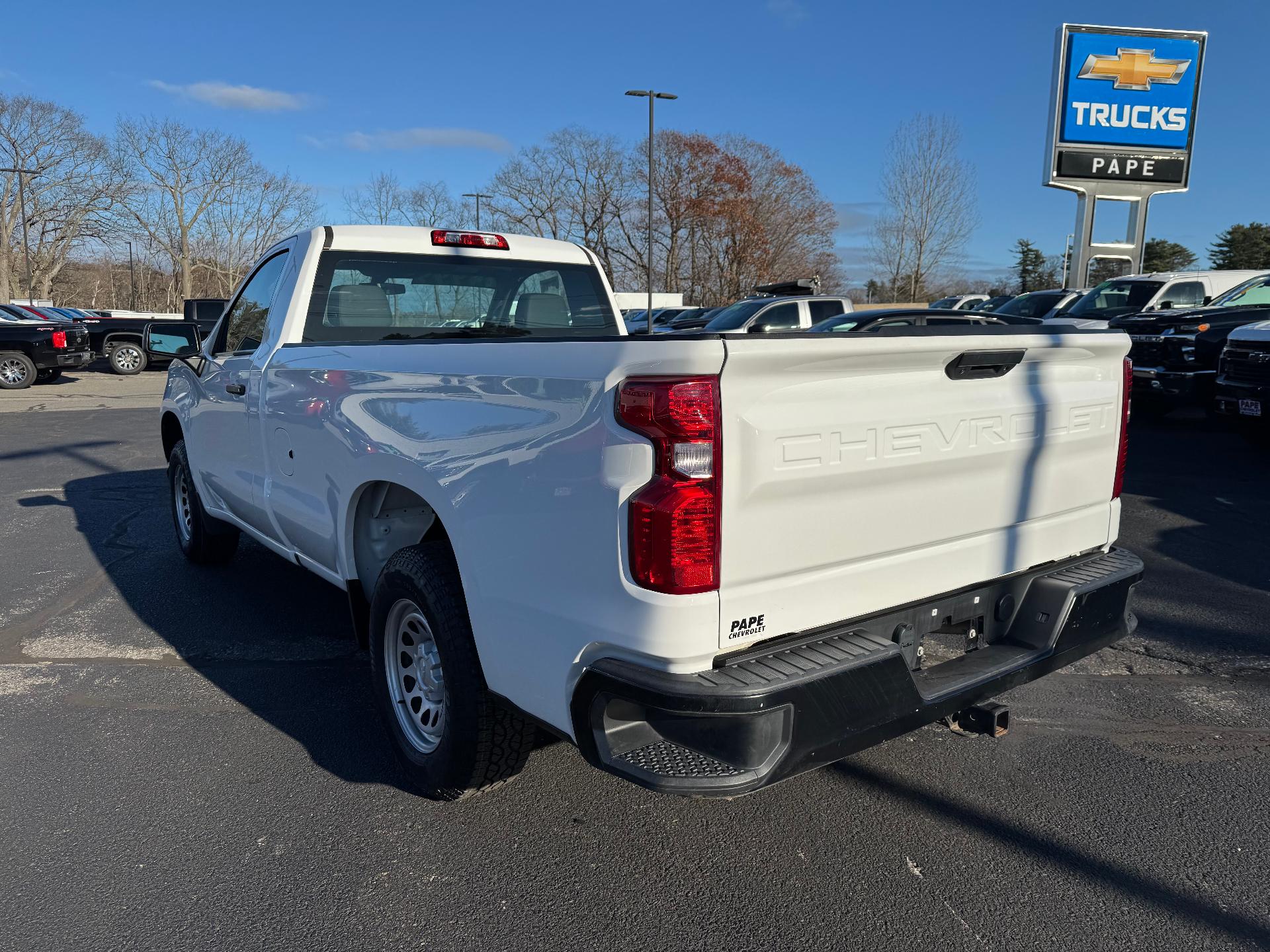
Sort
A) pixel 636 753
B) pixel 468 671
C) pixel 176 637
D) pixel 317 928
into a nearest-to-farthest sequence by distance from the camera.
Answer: pixel 636 753 → pixel 317 928 → pixel 468 671 → pixel 176 637

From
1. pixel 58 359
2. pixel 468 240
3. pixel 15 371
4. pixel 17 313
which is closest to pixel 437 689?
pixel 468 240

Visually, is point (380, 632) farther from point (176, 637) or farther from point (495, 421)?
point (176, 637)

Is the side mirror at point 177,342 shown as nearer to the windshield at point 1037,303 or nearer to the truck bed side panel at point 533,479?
the truck bed side panel at point 533,479

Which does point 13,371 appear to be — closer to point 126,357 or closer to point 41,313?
point 126,357

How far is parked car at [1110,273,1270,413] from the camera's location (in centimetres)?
1147

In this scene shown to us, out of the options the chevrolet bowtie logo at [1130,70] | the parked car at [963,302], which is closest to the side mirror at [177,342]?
the chevrolet bowtie logo at [1130,70]

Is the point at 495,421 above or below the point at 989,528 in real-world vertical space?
above

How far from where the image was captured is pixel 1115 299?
15703 millimetres

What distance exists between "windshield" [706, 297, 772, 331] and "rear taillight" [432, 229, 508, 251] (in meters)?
10.8

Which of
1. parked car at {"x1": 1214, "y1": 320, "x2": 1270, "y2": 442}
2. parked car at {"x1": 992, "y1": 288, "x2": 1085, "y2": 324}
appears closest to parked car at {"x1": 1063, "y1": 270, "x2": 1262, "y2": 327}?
parked car at {"x1": 992, "y1": 288, "x2": 1085, "y2": 324}

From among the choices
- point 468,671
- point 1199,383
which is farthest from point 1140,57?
point 468,671

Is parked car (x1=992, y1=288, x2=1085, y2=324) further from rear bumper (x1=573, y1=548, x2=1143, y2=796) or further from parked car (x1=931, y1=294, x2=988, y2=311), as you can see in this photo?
rear bumper (x1=573, y1=548, x2=1143, y2=796)

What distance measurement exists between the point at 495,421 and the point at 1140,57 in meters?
24.3

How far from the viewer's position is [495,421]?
2578mm
